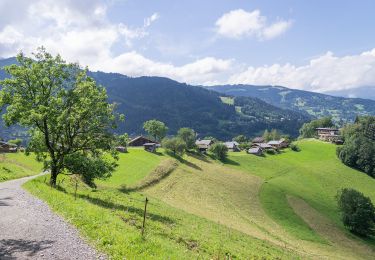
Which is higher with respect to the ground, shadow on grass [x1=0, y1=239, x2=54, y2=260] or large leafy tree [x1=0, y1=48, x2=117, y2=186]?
large leafy tree [x1=0, y1=48, x2=117, y2=186]

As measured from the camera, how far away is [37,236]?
20.4 m

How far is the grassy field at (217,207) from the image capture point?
2675cm

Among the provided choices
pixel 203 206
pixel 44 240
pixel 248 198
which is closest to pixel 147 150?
pixel 248 198

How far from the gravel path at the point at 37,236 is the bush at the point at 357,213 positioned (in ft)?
268

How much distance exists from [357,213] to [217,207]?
120 ft

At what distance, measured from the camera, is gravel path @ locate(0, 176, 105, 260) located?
17.8 metres

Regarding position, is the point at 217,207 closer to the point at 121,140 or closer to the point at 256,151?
the point at 121,140

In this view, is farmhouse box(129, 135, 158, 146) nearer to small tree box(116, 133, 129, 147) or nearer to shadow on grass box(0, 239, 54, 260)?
small tree box(116, 133, 129, 147)

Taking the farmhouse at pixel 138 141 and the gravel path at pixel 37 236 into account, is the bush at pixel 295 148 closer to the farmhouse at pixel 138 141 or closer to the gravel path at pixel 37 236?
the farmhouse at pixel 138 141

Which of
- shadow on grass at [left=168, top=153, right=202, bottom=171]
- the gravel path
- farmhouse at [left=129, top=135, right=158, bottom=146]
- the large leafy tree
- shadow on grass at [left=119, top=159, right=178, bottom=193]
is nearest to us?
the gravel path

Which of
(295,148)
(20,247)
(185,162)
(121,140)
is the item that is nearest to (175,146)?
(185,162)

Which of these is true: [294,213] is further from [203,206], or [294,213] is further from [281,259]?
[281,259]

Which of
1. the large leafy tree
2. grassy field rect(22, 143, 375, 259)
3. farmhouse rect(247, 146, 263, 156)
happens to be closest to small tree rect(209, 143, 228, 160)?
grassy field rect(22, 143, 375, 259)

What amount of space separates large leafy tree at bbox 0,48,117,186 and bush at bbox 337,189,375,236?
6971cm
